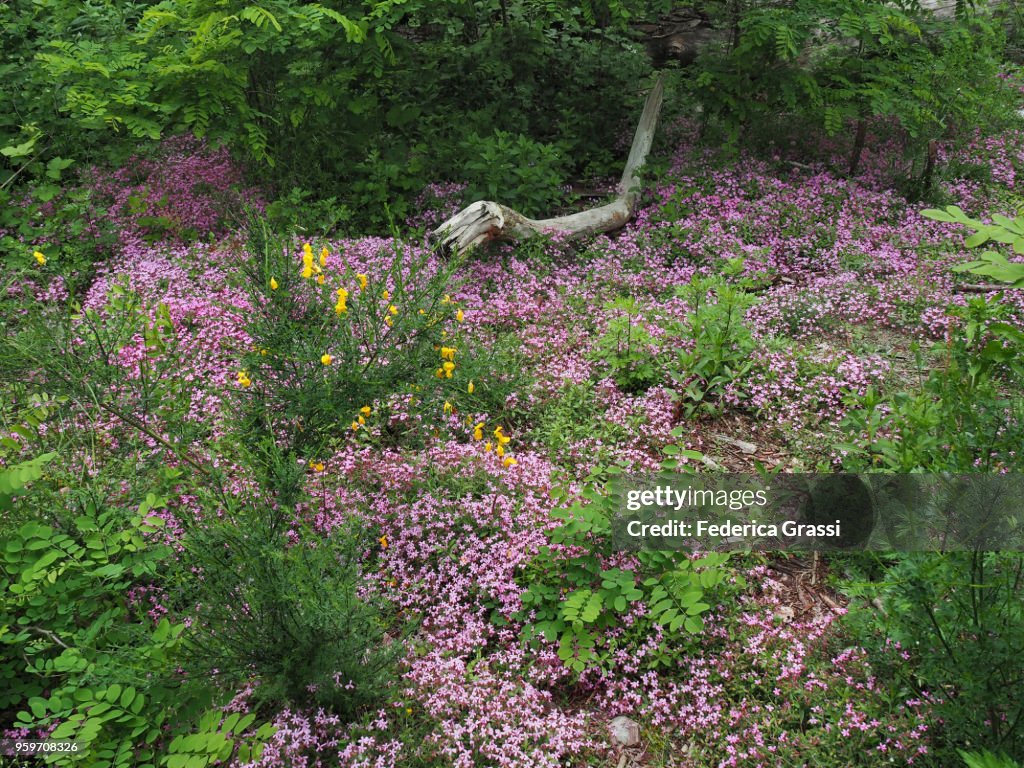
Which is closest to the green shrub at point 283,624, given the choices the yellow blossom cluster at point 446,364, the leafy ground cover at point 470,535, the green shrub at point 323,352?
the leafy ground cover at point 470,535

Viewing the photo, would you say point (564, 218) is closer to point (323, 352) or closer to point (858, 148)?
point (858, 148)

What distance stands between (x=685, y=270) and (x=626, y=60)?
3694 mm

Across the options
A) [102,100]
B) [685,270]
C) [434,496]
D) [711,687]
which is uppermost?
[102,100]

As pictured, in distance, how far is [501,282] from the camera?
6594 millimetres

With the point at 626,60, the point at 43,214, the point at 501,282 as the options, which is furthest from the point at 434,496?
the point at 626,60

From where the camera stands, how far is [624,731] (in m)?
3.15

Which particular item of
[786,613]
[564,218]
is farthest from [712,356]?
[564,218]

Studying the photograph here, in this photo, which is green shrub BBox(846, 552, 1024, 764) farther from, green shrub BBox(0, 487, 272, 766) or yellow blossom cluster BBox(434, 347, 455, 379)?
green shrub BBox(0, 487, 272, 766)

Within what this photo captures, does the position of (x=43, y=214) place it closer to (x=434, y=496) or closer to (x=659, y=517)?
(x=434, y=496)

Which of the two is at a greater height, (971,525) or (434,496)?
(971,525)

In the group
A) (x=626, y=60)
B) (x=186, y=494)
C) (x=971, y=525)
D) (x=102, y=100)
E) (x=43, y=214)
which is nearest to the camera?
(x=971, y=525)

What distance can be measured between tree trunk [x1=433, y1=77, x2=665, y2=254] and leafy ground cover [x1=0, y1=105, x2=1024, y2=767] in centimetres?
67

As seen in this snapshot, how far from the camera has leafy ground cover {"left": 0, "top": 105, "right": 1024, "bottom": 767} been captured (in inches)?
112

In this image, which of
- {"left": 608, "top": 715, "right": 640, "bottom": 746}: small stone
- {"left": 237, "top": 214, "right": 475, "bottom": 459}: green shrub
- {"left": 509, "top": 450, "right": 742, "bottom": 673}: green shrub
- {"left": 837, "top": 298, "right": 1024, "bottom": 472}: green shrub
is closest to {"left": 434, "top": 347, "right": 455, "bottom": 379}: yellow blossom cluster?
{"left": 237, "top": 214, "right": 475, "bottom": 459}: green shrub
